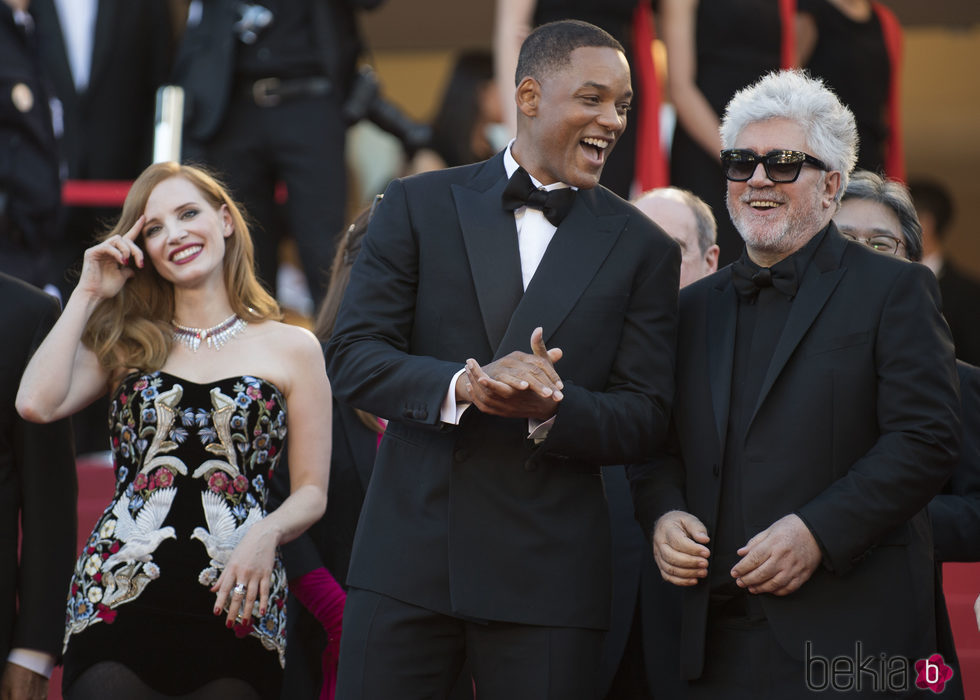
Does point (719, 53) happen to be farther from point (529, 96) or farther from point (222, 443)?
point (222, 443)

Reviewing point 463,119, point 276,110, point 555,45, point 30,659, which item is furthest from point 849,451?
point 463,119

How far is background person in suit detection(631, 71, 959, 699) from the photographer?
9.16ft

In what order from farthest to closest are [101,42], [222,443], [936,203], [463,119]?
[936,203], [463,119], [101,42], [222,443]

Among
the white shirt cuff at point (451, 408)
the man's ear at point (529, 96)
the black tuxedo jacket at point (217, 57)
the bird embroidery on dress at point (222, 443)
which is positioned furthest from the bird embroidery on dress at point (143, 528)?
the black tuxedo jacket at point (217, 57)

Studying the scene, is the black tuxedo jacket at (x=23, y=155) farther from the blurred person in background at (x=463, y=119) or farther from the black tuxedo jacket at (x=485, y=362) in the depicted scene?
the black tuxedo jacket at (x=485, y=362)

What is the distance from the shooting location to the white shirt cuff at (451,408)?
109 inches

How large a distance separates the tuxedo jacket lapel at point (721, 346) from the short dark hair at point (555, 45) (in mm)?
612

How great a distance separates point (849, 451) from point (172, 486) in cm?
160

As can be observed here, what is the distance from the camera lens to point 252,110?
17.6ft

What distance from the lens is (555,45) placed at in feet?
9.93

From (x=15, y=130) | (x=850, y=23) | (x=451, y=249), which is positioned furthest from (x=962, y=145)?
(x=451, y=249)

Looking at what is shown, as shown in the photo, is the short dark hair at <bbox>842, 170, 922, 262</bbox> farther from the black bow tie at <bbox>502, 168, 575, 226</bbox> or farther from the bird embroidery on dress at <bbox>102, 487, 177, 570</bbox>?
the bird embroidery on dress at <bbox>102, 487, 177, 570</bbox>

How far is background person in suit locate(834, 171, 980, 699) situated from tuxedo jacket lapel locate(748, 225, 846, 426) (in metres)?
0.42

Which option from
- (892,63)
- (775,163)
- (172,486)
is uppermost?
(775,163)
